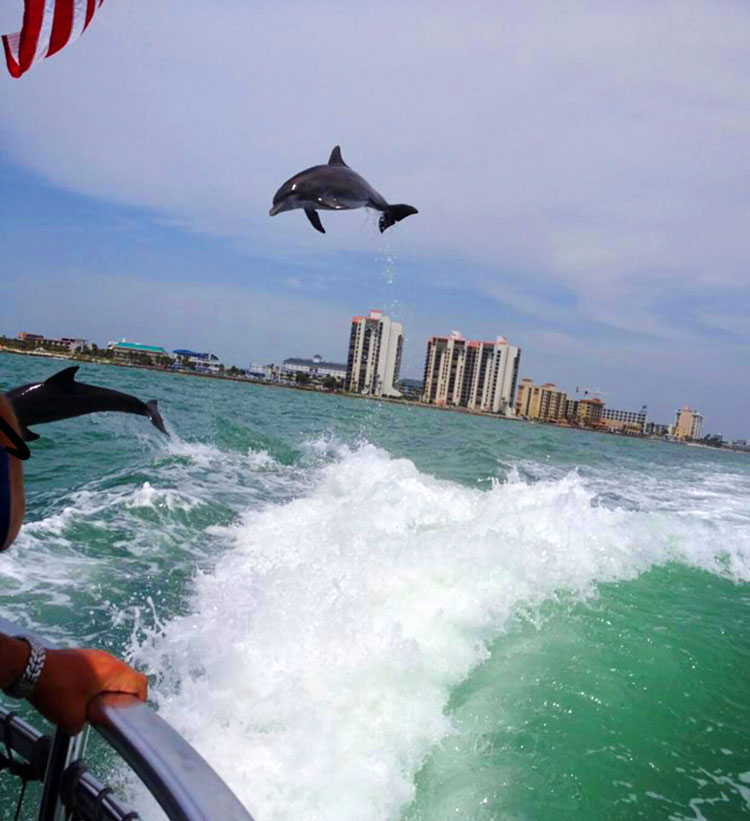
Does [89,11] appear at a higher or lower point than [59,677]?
higher

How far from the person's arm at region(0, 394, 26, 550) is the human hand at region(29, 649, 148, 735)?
7.8 inches

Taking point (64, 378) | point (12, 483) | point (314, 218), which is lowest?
point (12, 483)

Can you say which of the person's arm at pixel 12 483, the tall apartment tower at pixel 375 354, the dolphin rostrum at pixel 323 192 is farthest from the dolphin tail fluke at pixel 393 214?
the tall apartment tower at pixel 375 354

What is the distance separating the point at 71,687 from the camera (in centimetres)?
104

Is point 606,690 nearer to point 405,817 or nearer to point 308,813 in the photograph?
point 405,817

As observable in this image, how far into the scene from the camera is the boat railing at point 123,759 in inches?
34.8

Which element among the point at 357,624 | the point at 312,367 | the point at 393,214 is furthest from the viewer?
the point at 312,367

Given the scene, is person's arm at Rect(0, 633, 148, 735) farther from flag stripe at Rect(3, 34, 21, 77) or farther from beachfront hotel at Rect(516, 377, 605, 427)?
beachfront hotel at Rect(516, 377, 605, 427)

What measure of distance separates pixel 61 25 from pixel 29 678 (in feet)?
6.06

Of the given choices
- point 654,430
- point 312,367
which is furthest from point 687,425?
point 312,367

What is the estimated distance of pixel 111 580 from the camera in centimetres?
555

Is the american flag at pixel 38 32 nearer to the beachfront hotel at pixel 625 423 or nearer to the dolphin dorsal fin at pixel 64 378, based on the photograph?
the dolphin dorsal fin at pixel 64 378

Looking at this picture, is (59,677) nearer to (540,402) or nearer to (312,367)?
(312,367)

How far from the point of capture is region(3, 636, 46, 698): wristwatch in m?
1.04
